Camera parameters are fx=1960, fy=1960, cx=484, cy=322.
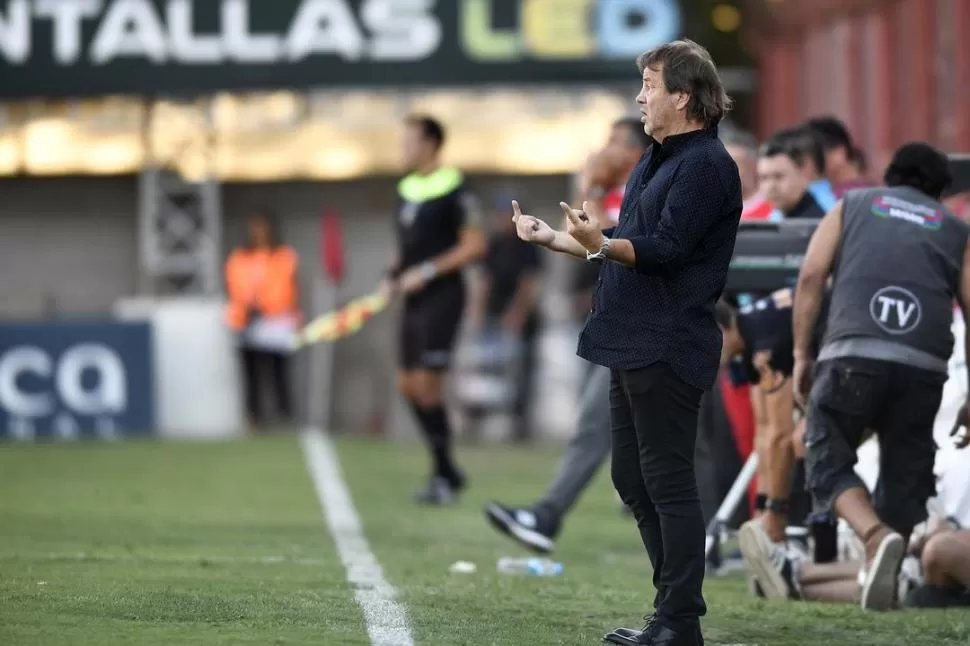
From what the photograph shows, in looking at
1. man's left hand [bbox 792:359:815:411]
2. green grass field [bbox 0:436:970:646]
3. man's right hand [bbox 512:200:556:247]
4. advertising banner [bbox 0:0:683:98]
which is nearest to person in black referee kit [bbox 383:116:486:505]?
green grass field [bbox 0:436:970:646]

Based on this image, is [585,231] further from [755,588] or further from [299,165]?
[299,165]

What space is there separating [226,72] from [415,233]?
684cm

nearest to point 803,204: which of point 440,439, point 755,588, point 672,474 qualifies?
point 755,588

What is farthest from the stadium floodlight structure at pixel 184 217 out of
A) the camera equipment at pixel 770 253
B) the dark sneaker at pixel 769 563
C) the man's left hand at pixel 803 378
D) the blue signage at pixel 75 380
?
the man's left hand at pixel 803 378

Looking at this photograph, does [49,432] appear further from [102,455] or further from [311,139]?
[311,139]

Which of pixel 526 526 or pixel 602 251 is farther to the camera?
pixel 526 526

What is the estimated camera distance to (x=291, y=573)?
816 cm

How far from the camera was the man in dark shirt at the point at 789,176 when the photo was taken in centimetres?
883

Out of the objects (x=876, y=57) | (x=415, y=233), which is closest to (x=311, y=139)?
(x=876, y=57)

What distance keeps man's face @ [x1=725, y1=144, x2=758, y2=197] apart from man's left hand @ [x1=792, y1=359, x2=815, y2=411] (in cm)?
287

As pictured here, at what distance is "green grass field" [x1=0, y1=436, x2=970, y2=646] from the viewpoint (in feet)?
21.2

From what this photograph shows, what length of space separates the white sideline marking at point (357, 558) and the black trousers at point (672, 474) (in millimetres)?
846

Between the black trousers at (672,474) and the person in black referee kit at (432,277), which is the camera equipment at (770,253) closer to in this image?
the black trousers at (672,474)

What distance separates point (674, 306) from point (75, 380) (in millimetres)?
13308
